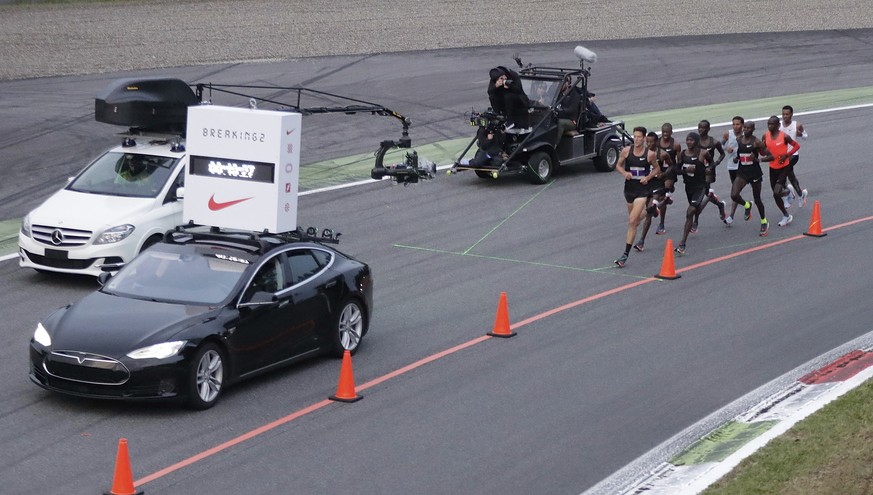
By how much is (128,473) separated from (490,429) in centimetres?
358

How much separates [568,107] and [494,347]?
1131 cm

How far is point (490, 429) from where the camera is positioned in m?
12.4

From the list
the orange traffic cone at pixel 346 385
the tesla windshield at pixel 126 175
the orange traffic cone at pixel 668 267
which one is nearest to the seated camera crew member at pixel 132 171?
the tesla windshield at pixel 126 175

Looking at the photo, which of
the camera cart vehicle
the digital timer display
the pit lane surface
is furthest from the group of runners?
the digital timer display

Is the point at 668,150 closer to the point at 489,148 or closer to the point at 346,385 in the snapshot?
the point at 489,148

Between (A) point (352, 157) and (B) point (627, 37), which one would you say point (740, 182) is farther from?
(B) point (627, 37)

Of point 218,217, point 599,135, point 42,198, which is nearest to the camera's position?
point 218,217

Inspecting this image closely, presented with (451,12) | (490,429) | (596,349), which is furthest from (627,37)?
(490,429)

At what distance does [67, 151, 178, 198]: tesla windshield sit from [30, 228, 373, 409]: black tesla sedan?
11.5ft

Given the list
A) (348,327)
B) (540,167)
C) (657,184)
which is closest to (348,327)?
(348,327)

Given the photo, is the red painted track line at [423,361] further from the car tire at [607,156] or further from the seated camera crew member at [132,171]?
the seated camera crew member at [132,171]

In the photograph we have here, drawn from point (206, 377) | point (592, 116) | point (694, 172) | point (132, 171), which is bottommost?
point (206, 377)

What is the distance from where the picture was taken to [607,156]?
85.8ft

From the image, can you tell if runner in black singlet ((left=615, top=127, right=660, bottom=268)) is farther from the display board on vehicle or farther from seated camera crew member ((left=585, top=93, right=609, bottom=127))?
seated camera crew member ((left=585, top=93, right=609, bottom=127))
